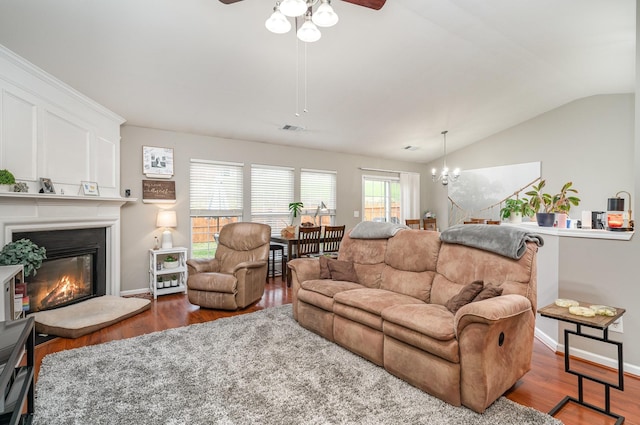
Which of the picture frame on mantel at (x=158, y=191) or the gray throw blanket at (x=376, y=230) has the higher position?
the picture frame on mantel at (x=158, y=191)

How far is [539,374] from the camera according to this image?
94.0 inches

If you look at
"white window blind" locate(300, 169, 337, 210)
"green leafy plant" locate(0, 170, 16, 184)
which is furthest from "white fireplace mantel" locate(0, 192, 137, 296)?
"white window blind" locate(300, 169, 337, 210)

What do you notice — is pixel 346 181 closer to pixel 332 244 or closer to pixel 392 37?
pixel 332 244

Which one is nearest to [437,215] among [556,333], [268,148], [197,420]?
[268,148]

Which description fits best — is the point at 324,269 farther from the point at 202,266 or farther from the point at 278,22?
the point at 278,22

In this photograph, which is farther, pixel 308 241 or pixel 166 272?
pixel 308 241

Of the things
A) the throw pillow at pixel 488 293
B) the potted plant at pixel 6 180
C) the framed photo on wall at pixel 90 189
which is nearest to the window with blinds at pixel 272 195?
the framed photo on wall at pixel 90 189

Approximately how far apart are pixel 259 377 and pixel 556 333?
8.57 feet

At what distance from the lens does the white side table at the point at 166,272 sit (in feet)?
14.8

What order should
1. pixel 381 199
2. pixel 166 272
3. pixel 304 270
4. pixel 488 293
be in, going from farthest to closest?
pixel 381 199
pixel 166 272
pixel 304 270
pixel 488 293

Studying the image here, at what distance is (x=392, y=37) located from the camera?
3.36 m

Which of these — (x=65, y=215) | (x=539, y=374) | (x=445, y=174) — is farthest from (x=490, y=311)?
(x=445, y=174)

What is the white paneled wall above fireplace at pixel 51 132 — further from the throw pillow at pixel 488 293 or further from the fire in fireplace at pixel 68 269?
the throw pillow at pixel 488 293

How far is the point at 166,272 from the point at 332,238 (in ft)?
8.61
